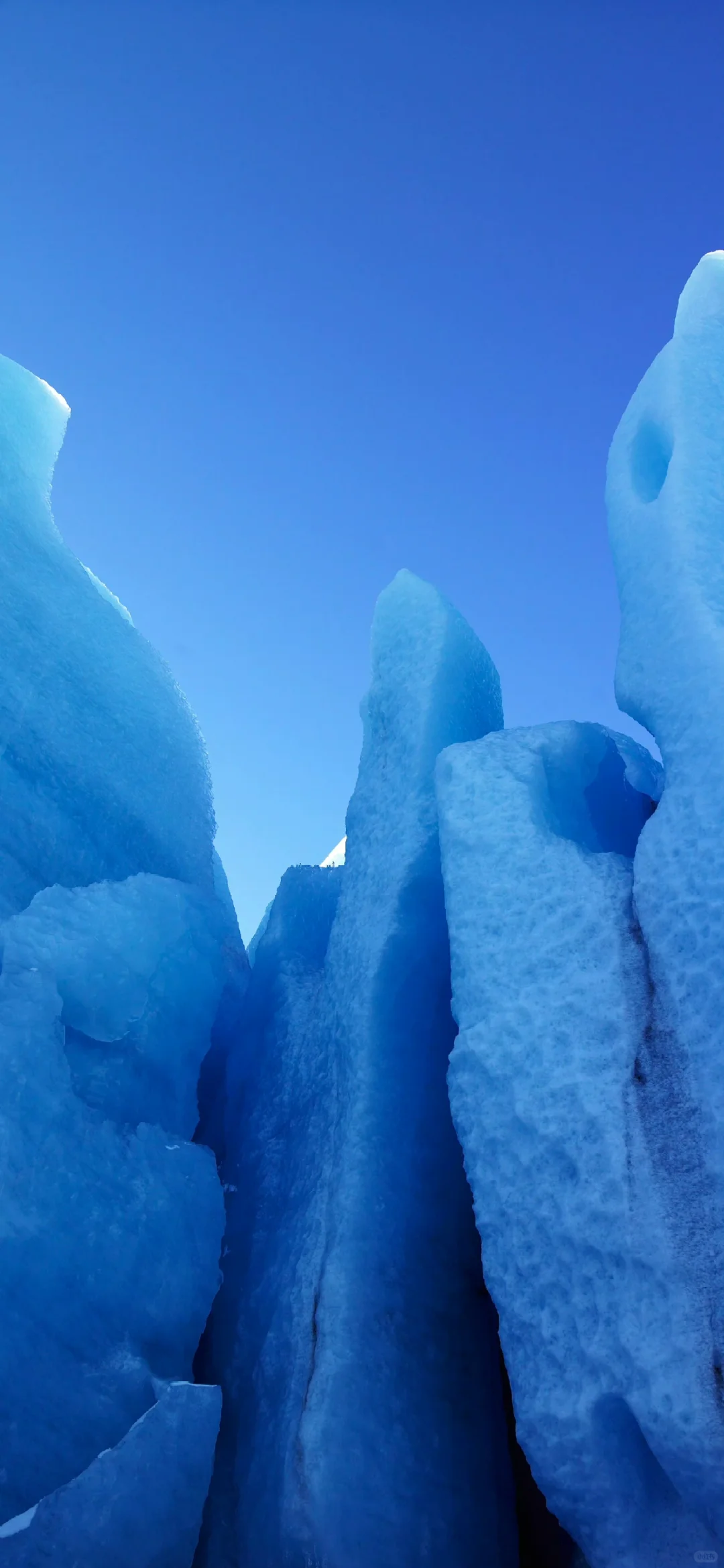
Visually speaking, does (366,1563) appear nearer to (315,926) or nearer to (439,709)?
(315,926)

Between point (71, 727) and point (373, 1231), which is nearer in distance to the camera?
point (373, 1231)

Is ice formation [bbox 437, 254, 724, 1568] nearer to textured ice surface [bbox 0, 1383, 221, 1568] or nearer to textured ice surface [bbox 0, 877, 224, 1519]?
textured ice surface [bbox 0, 1383, 221, 1568]

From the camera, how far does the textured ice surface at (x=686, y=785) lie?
1.94 meters

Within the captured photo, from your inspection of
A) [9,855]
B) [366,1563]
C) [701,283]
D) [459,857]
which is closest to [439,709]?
[459,857]

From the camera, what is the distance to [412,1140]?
282cm

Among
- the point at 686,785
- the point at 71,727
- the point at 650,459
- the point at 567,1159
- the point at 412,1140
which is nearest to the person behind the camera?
the point at 567,1159

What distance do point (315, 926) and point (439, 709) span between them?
1.08m

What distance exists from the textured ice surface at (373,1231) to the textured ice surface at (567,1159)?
0.35 metres

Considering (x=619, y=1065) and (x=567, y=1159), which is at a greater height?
(x=619, y=1065)

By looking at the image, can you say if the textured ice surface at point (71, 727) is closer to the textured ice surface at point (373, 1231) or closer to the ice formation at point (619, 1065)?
the textured ice surface at point (373, 1231)

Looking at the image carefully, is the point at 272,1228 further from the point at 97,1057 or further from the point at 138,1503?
the point at 138,1503

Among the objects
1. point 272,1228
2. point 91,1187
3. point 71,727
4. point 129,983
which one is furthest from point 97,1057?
point 71,727

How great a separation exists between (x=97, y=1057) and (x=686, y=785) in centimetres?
186

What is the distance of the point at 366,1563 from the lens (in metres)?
2.17
